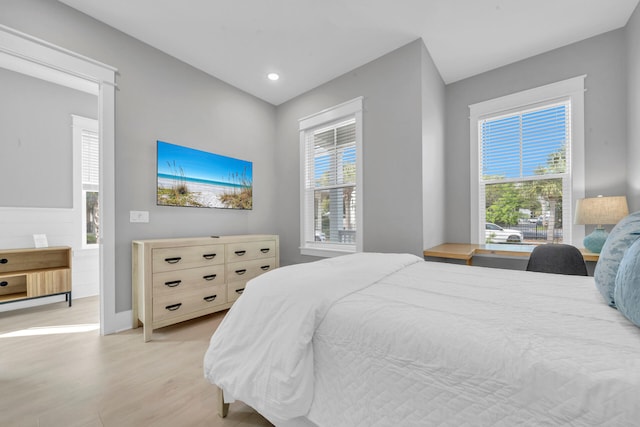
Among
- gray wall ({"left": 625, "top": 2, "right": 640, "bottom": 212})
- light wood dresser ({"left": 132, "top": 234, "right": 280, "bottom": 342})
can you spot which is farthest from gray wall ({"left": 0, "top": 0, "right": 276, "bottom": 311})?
gray wall ({"left": 625, "top": 2, "right": 640, "bottom": 212})

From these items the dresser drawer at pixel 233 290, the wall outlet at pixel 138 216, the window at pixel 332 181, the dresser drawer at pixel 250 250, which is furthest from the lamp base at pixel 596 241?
the wall outlet at pixel 138 216

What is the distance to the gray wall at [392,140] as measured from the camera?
2.57 metres

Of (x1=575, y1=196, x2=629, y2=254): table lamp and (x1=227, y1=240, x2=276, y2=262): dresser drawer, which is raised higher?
(x1=575, y1=196, x2=629, y2=254): table lamp

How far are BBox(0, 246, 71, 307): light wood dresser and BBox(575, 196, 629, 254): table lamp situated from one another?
211 inches

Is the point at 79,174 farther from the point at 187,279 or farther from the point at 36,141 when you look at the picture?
the point at 187,279

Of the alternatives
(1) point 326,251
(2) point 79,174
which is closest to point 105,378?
(1) point 326,251

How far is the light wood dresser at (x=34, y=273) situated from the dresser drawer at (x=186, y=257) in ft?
5.89

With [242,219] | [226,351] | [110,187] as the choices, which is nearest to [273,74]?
[242,219]

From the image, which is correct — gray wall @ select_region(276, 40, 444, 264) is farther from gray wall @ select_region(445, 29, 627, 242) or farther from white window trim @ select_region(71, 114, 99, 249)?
white window trim @ select_region(71, 114, 99, 249)

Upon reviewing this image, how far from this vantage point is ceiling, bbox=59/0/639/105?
7.17 ft

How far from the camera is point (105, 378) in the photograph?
1.70 m

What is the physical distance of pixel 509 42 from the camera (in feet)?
8.52

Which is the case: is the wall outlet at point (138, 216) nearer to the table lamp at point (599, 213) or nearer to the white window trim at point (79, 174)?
the white window trim at point (79, 174)

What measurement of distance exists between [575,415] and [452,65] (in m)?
3.36
